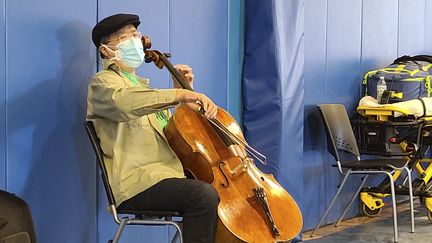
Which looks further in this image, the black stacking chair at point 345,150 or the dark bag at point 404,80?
the dark bag at point 404,80

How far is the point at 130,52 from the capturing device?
8.34 feet

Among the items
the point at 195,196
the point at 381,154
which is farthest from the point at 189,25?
the point at 381,154

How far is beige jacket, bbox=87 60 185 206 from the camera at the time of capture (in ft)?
7.29

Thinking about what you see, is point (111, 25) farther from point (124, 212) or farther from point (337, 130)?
point (337, 130)

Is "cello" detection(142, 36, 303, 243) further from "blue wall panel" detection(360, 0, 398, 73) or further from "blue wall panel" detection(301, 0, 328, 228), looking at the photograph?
"blue wall panel" detection(360, 0, 398, 73)

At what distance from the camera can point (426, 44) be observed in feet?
18.7

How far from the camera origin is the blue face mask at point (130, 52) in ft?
8.32

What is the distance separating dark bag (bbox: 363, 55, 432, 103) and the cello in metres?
2.11

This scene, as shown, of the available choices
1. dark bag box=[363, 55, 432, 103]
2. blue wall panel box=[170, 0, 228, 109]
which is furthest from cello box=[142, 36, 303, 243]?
dark bag box=[363, 55, 432, 103]

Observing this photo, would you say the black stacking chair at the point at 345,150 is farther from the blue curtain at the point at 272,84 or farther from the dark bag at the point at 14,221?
the dark bag at the point at 14,221

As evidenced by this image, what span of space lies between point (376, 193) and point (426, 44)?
74.3 inches

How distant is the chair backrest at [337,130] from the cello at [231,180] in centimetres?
156

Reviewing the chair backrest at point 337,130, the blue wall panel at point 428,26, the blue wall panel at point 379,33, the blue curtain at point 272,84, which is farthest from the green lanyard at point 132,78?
the blue wall panel at point 428,26

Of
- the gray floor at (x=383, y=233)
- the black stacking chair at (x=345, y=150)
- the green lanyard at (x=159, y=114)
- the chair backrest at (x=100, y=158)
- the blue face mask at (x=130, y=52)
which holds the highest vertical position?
the blue face mask at (x=130, y=52)
